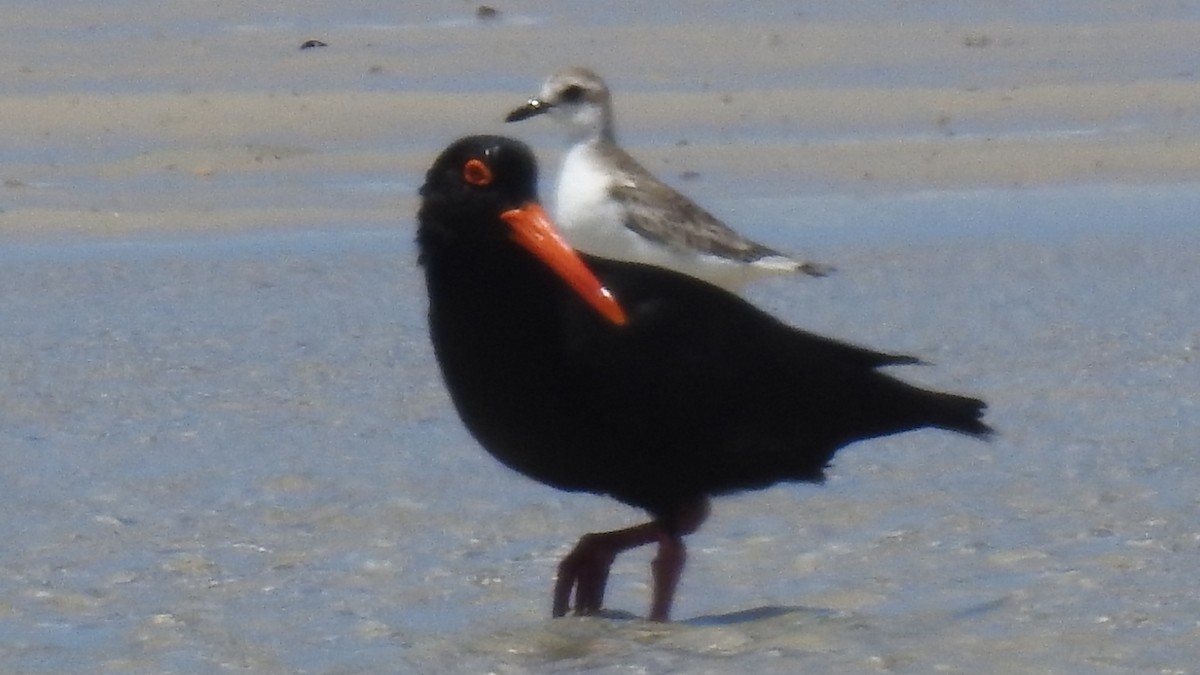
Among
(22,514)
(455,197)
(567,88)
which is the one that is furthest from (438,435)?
(567,88)

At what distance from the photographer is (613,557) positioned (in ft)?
15.7

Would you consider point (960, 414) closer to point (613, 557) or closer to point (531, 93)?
point (613, 557)

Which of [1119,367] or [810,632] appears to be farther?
[1119,367]

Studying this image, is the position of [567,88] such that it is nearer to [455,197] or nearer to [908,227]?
[908,227]

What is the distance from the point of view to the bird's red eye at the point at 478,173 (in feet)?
15.2

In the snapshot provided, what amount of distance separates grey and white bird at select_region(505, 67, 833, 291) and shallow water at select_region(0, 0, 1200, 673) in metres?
0.22

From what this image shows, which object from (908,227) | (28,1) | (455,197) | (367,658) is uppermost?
(28,1)

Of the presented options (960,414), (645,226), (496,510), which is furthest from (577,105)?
(960,414)

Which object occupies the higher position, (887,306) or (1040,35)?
(1040,35)

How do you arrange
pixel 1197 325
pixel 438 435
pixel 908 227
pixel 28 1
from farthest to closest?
pixel 28 1
pixel 908 227
pixel 1197 325
pixel 438 435

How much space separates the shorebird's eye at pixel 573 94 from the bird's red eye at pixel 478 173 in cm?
→ 500

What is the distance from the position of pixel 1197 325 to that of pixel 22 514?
3.53m

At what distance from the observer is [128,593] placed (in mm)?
4906

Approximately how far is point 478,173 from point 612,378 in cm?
45
